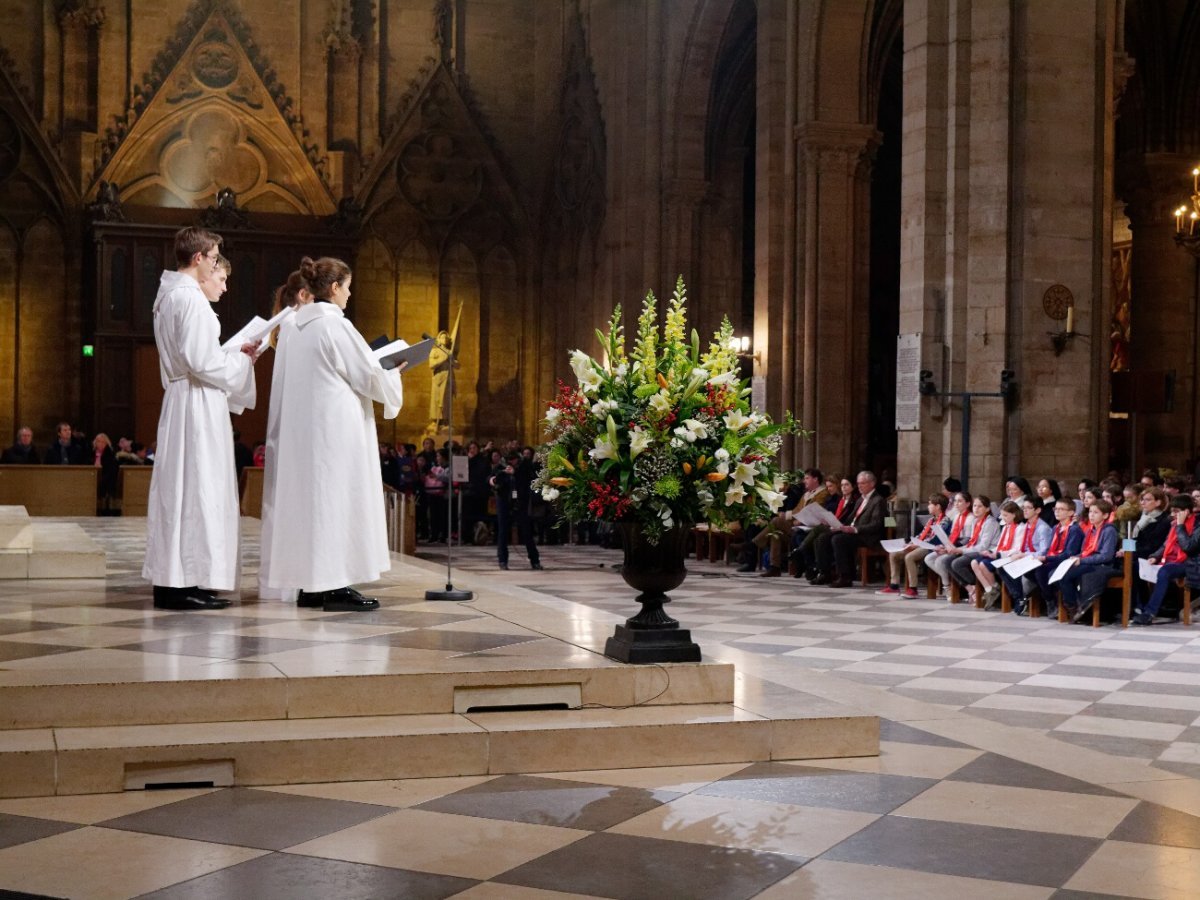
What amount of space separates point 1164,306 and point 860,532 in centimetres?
1129

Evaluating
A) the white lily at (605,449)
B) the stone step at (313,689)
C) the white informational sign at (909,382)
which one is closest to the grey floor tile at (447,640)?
the stone step at (313,689)

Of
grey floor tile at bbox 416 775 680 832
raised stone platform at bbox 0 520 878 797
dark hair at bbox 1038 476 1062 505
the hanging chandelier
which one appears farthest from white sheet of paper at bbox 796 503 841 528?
grey floor tile at bbox 416 775 680 832

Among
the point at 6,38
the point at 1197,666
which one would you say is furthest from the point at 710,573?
the point at 6,38

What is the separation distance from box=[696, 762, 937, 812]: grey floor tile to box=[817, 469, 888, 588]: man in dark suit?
9.97 m

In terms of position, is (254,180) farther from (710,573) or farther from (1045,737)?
(1045,737)

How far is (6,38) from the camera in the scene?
88.4 ft

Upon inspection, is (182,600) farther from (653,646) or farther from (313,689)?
(653,646)

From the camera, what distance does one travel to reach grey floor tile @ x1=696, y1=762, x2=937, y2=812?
508cm

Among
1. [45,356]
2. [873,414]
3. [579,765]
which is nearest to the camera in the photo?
[579,765]

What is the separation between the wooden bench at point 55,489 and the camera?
63.1 feet

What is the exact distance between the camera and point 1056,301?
14.6 metres

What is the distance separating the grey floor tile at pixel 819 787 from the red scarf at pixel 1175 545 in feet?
23.7

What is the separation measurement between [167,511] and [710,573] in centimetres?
1056

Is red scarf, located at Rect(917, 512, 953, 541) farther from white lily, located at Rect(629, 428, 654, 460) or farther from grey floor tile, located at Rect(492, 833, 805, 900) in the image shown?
grey floor tile, located at Rect(492, 833, 805, 900)
